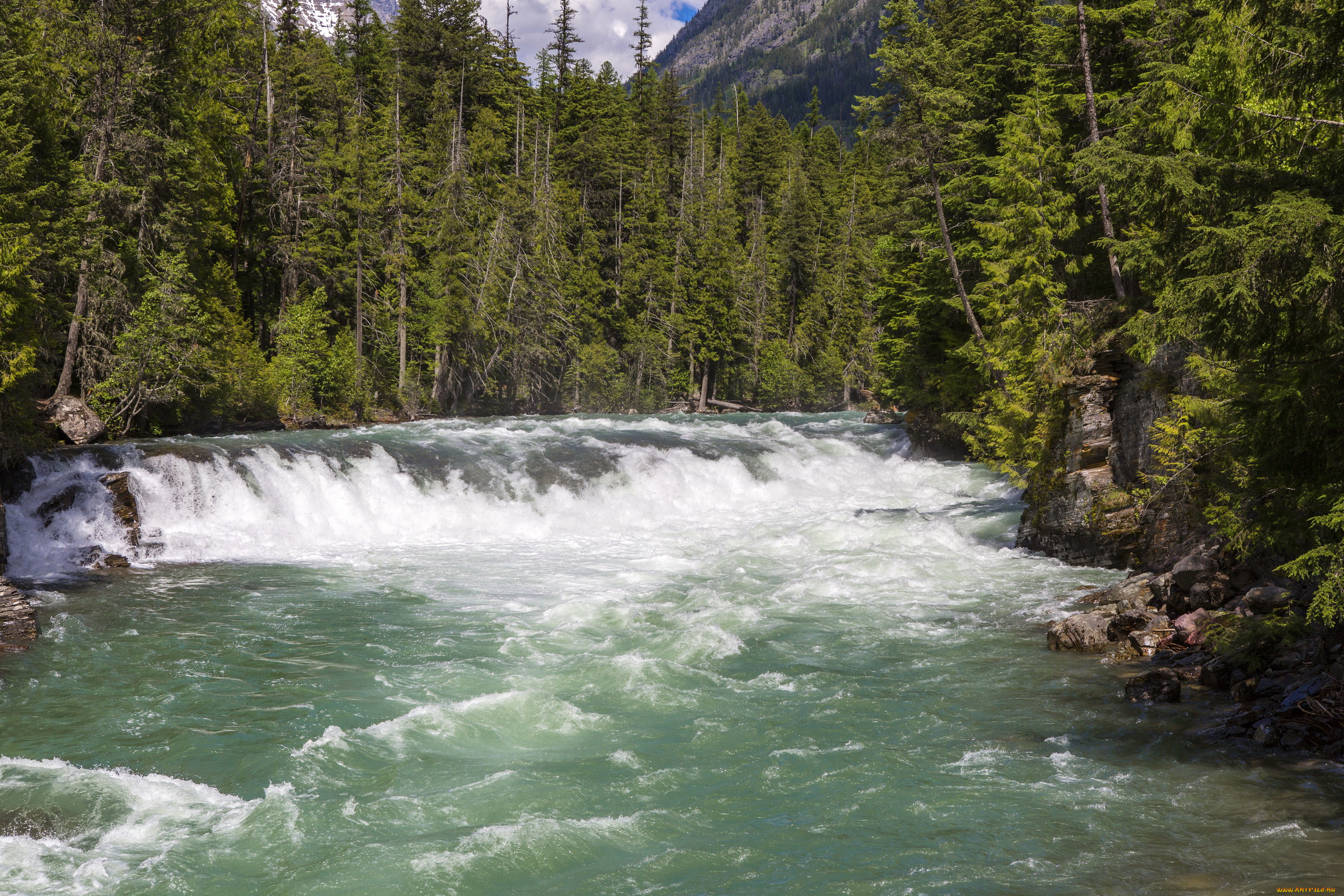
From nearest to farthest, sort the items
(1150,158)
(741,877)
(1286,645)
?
1. (741,877)
2. (1150,158)
3. (1286,645)

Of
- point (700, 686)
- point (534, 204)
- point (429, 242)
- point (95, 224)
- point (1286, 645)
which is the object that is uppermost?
point (534, 204)

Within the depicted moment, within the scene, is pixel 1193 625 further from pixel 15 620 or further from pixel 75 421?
pixel 75 421

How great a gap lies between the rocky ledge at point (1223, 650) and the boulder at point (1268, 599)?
0.03 feet

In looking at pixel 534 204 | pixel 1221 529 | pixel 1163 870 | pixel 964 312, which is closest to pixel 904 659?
pixel 1221 529

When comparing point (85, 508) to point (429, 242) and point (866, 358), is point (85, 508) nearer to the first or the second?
point (429, 242)

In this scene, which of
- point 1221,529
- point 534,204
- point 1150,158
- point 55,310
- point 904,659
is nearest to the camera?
point 1150,158

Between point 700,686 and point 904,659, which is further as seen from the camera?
point 904,659

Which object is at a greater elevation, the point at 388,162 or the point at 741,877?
the point at 388,162

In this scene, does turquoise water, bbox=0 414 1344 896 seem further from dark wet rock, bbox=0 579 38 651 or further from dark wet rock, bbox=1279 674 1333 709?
dark wet rock, bbox=1279 674 1333 709

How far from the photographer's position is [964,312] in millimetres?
28188

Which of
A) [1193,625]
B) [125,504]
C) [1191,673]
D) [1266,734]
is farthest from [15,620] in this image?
[1193,625]

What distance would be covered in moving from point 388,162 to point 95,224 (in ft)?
58.6

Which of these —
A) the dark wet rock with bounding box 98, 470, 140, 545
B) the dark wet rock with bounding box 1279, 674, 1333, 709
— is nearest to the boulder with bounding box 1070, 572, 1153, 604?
the dark wet rock with bounding box 1279, 674, 1333, 709

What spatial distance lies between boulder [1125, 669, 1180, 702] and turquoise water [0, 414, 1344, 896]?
7.1 inches
